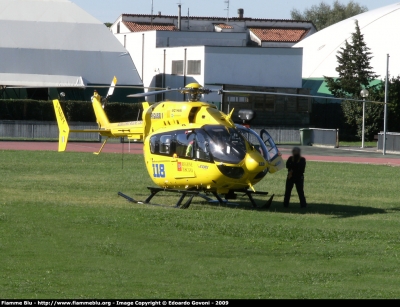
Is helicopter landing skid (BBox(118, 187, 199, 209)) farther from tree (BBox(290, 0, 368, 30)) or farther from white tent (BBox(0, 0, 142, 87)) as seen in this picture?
tree (BBox(290, 0, 368, 30))

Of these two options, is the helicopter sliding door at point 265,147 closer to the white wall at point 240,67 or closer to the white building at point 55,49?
the white wall at point 240,67

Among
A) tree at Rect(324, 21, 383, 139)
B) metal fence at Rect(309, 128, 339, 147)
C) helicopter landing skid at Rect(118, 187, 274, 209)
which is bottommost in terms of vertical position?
helicopter landing skid at Rect(118, 187, 274, 209)

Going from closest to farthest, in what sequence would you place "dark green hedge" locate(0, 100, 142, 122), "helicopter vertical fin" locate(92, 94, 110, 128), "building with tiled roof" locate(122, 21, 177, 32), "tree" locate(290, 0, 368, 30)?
"helicopter vertical fin" locate(92, 94, 110, 128) → "dark green hedge" locate(0, 100, 142, 122) → "building with tiled roof" locate(122, 21, 177, 32) → "tree" locate(290, 0, 368, 30)

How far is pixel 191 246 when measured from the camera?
15094 millimetres

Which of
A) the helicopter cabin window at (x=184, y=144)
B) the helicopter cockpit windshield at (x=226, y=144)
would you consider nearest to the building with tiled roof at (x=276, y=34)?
the helicopter cabin window at (x=184, y=144)

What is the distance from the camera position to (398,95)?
6125 cm

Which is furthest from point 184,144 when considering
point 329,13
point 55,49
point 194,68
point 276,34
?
point 329,13

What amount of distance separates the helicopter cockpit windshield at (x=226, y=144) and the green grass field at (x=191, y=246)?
55.3 inches

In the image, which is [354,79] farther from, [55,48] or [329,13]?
[329,13]

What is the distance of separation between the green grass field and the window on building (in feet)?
133

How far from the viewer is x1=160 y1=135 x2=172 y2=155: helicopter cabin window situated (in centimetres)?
2112

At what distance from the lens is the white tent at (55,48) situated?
67000 millimetres

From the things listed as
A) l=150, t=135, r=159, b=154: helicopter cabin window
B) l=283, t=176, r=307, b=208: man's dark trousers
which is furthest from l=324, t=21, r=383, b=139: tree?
l=150, t=135, r=159, b=154: helicopter cabin window

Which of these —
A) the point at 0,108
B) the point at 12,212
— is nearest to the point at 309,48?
the point at 0,108
